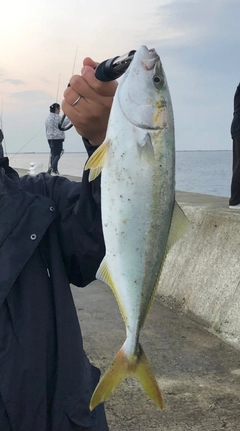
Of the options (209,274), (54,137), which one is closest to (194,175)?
(54,137)

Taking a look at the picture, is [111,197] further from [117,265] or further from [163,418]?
[163,418]

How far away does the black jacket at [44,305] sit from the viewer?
6.14 ft

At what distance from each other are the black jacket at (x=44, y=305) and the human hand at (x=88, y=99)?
0.25m

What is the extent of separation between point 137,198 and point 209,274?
2.97m

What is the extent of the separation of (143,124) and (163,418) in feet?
6.73

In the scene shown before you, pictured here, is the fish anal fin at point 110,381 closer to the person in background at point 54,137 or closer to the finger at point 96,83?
the finger at point 96,83

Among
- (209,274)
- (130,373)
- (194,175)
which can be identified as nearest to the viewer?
(130,373)

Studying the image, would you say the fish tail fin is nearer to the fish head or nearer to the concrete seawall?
the fish head

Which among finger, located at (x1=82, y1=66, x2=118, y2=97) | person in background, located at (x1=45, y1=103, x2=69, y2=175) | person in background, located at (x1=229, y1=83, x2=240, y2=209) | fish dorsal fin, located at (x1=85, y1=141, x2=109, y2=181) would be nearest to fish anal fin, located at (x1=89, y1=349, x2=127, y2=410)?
fish dorsal fin, located at (x1=85, y1=141, x2=109, y2=181)

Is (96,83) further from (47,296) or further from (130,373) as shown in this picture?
(130,373)

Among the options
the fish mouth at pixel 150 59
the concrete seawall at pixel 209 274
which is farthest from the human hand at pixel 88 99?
the concrete seawall at pixel 209 274

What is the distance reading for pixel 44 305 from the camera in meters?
1.94

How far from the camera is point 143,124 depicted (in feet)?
5.39

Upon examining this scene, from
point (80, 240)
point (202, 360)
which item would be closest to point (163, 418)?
point (202, 360)
